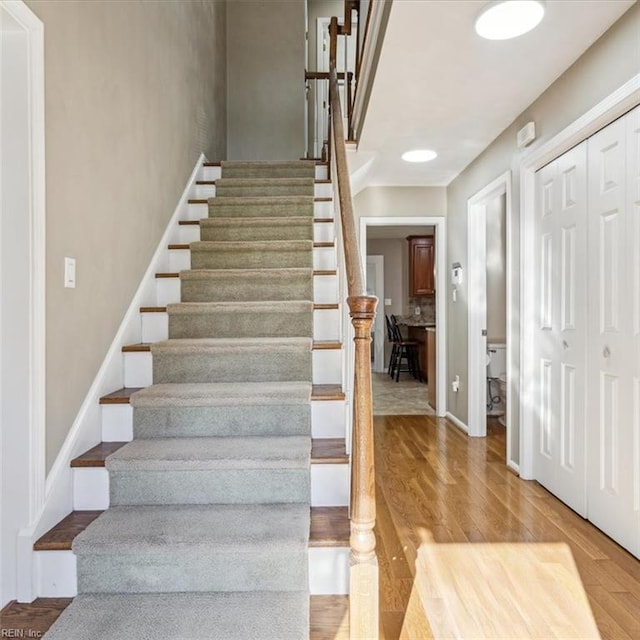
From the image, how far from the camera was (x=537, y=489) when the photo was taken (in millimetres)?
2805

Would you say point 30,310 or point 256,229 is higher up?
point 256,229

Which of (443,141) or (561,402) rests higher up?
(443,141)

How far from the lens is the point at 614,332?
85.4 inches

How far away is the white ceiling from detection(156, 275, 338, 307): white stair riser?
3.62 ft

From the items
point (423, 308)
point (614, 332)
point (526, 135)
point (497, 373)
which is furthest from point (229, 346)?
point (423, 308)

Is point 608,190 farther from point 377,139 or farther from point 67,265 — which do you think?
point 67,265

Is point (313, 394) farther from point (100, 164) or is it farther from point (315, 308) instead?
point (100, 164)

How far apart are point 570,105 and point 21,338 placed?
268 cm

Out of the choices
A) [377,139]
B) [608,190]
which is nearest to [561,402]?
[608,190]

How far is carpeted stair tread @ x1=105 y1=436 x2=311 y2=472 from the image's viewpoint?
179cm

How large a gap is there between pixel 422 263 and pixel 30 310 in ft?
22.2

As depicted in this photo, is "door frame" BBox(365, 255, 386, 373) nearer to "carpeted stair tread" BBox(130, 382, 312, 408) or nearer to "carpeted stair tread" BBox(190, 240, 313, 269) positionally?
"carpeted stair tread" BBox(190, 240, 313, 269)

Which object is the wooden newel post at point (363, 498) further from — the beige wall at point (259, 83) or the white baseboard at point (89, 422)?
the beige wall at point (259, 83)

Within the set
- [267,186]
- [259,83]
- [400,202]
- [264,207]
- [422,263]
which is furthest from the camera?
[422,263]
